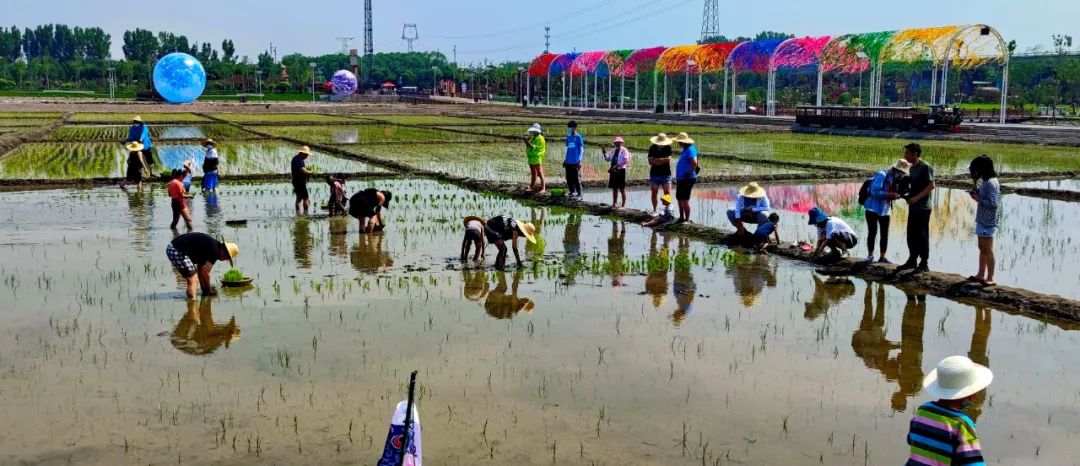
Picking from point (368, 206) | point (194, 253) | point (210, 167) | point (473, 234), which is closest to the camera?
point (194, 253)

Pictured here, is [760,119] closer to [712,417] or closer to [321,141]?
[321,141]

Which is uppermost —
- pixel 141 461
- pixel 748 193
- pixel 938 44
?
pixel 938 44

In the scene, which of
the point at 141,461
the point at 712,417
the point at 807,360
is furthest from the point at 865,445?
the point at 141,461

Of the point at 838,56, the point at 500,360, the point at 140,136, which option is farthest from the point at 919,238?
the point at 838,56

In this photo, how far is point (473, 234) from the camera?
36.1ft

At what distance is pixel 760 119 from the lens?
151 feet

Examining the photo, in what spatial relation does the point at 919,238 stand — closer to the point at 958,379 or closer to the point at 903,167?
the point at 903,167

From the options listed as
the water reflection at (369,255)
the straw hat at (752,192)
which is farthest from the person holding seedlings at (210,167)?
the straw hat at (752,192)

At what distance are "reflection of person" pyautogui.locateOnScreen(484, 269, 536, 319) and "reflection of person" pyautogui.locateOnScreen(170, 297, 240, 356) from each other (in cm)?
218

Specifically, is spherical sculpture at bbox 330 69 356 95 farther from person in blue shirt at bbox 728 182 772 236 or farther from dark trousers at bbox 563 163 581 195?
person in blue shirt at bbox 728 182 772 236

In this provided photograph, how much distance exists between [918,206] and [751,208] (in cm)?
232

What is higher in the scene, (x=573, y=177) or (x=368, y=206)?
(x=573, y=177)

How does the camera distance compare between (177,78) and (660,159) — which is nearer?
(660,159)

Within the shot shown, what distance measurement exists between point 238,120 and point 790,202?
107 ft
